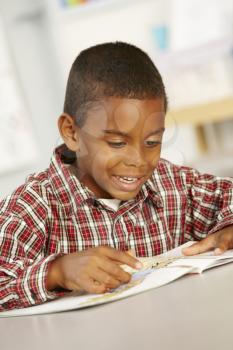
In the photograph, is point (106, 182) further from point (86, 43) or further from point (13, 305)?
point (86, 43)

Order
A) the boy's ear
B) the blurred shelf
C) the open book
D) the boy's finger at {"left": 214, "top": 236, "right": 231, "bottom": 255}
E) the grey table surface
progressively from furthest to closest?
the blurred shelf, the boy's ear, the boy's finger at {"left": 214, "top": 236, "right": 231, "bottom": 255}, the open book, the grey table surface

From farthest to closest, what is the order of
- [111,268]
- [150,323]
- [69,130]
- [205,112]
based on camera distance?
[205,112] → [69,130] → [111,268] → [150,323]

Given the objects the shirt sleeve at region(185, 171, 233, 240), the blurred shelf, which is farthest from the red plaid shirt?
the blurred shelf

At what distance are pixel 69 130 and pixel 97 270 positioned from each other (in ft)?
0.85

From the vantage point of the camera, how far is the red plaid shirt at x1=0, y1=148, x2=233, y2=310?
0.78 metres

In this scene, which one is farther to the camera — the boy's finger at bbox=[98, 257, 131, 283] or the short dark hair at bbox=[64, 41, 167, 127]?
the short dark hair at bbox=[64, 41, 167, 127]

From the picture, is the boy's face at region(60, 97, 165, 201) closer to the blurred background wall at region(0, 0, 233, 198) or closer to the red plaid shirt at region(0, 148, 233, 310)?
the red plaid shirt at region(0, 148, 233, 310)

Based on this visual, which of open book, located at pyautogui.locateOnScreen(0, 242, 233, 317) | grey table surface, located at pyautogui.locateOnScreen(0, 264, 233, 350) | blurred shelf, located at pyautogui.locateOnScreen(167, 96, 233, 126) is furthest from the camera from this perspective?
blurred shelf, located at pyautogui.locateOnScreen(167, 96, 233, 126)

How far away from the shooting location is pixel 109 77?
86 cm

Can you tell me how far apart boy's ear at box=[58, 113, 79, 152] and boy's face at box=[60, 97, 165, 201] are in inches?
0.5

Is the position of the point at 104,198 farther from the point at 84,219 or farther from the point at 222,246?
the point at 222,246

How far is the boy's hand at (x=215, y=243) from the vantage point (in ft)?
2.70
